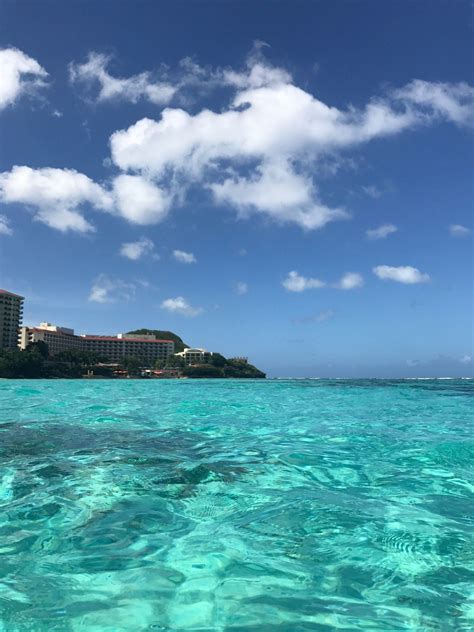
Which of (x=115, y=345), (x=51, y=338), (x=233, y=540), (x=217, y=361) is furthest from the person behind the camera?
(x=115, y=345)

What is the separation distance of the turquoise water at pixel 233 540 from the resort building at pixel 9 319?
150m

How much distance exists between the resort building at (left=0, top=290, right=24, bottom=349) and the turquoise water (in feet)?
492

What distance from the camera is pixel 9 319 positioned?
144 metres

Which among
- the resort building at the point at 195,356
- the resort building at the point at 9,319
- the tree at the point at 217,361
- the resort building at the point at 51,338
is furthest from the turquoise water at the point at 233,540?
the resort building at the point at 195,356

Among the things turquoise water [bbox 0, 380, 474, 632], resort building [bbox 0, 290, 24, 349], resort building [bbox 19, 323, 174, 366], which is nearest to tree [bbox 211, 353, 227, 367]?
resort building [bbox 19, 323, 174, 366]

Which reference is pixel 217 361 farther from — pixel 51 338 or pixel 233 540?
pixel 233 540

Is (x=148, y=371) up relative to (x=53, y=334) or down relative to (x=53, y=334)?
down

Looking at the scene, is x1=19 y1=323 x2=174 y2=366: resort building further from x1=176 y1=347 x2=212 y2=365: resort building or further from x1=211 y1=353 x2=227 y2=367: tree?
x1=211 y1=353 x2=227 y2=367: tree

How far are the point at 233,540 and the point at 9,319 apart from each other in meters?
158

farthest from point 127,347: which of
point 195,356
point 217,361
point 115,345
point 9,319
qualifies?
point 9,319

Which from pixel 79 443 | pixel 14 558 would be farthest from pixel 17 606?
pixel 79 443

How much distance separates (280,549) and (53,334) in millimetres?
165987

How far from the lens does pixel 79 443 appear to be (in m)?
9.75

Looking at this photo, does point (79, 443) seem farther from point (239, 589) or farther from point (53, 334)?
point (53, 334)
